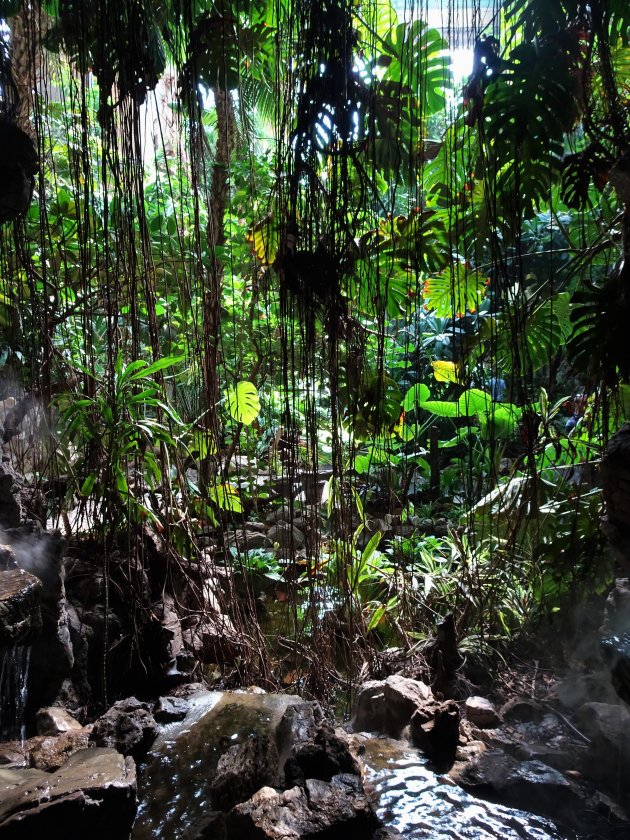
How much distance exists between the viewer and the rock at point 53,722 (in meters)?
2.32

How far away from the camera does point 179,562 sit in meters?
2.79

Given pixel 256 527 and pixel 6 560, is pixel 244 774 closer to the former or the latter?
pixel 6 560

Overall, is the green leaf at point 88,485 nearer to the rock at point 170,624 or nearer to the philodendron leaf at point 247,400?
the rock at point 170,624

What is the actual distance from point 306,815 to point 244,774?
0.30 m

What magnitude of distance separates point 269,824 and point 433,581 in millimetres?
1870

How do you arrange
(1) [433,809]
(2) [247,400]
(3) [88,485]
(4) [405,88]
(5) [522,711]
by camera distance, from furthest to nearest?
(2) [247,400], (5) [522,711], (3) [88,485], (1) [433,809], (4) [405,88]

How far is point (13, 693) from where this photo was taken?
2305mm

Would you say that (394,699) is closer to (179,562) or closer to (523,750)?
(523,750)

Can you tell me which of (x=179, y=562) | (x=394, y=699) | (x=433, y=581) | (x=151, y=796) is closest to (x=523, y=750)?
(x=394, y=699)

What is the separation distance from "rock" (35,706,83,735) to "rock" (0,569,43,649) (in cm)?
62

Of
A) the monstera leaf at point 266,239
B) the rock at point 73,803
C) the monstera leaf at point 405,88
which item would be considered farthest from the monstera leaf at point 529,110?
the rock at point 73,803

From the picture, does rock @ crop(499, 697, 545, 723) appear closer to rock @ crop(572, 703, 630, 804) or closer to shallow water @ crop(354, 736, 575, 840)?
rock @ crop(572, 703, 630, 804)

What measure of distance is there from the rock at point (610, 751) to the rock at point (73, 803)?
158 cm

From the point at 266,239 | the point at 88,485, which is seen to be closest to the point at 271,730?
the point at 88,485
